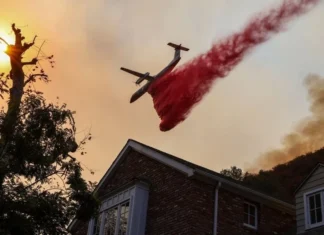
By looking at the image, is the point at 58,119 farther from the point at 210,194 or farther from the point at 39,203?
the point at 210,194

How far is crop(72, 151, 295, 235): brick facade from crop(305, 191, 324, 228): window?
106 inches

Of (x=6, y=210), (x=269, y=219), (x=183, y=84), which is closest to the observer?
(x=6, y=210)

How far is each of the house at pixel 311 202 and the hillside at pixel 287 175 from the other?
45.3 meters

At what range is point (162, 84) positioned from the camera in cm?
2938

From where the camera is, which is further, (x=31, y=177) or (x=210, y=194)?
(x=210, y=194)

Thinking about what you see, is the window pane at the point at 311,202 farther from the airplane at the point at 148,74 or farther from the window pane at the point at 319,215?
the airplane at the point at 148,74

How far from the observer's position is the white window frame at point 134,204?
67.8 ft

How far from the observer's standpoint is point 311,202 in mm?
18828

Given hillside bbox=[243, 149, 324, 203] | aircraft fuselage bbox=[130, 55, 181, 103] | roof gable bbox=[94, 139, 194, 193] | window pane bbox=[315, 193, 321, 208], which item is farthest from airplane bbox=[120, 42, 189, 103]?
hillside bbox=[243, 149, 324, 203]

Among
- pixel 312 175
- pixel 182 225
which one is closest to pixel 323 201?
pixel 312 175

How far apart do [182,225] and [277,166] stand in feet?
232

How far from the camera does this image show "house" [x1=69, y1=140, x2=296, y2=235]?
19.5 meters

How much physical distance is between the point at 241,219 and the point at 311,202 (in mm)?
2938

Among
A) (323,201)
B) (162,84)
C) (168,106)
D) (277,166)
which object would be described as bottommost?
(323,201)
